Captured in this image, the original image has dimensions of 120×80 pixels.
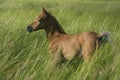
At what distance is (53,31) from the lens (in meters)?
7.84

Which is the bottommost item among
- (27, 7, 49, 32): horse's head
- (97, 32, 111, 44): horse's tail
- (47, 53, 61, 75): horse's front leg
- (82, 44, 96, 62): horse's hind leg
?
(82, 44, 96, 62): horse's hind leg

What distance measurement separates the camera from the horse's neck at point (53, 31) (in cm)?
763

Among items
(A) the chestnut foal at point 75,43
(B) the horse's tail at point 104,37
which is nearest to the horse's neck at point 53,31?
(A) the chestnut foal at point 75,43

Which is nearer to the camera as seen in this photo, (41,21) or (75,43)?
(75,43)

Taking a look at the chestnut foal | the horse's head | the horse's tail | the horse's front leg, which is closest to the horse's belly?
the chestnut foal

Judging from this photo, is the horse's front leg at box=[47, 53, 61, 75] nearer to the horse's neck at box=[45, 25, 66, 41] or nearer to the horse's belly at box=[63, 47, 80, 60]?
the horse's belly at box=[63, 47, 80, 60]

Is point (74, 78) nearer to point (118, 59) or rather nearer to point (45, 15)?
point (118, 59)

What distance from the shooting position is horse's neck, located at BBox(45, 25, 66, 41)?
7.63 meters

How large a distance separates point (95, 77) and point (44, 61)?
0.69 meters

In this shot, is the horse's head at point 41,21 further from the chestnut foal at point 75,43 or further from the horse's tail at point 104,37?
the horse's tail at point 104,37

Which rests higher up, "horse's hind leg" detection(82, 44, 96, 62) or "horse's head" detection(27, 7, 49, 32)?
"horse's head" detection(27, 7, 49, 32)

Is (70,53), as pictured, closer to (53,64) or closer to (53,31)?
(53,31)

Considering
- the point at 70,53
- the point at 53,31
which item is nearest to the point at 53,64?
the point at 70,53

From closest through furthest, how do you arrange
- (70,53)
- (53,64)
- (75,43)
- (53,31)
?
(53,64)
(70,53)
(75,43)
(53,31)
